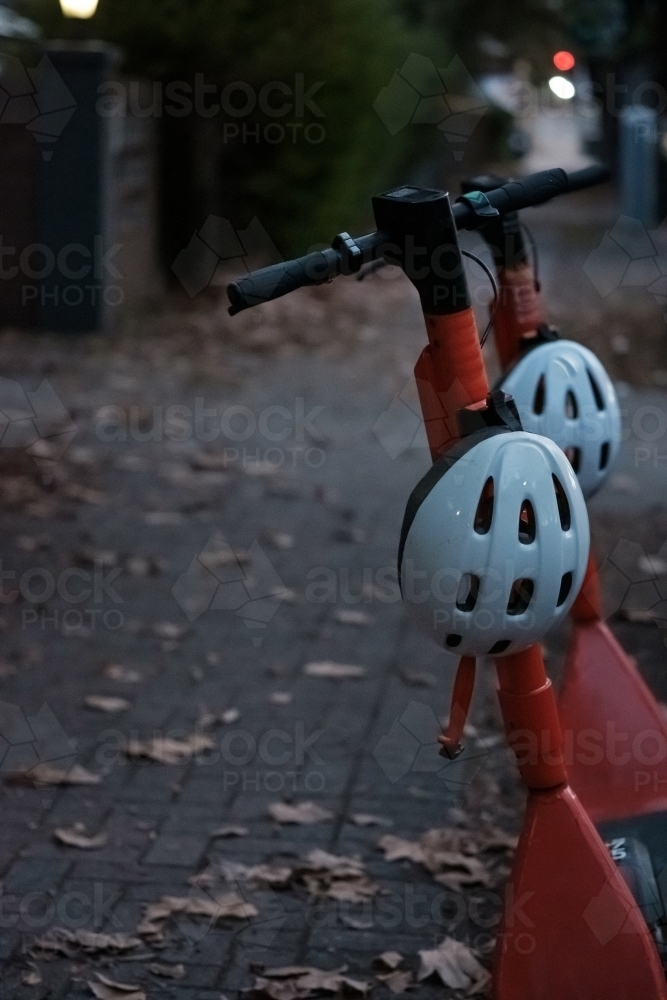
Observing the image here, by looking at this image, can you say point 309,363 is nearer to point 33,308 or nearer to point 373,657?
point 33,308

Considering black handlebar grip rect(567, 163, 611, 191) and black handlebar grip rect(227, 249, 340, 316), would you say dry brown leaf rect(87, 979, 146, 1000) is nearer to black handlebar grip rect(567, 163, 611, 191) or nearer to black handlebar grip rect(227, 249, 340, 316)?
black handlebar grip rect(227, 249, 340, 316)

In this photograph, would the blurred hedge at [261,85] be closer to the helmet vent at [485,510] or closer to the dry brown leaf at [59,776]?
the dry brown leaf at [59,776]

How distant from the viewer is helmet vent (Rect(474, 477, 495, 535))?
2.41m

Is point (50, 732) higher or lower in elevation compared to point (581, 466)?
lower

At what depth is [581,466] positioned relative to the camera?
319 centimetres

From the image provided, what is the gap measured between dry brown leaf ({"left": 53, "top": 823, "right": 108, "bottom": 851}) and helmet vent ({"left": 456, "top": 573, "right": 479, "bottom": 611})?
5.80 feet

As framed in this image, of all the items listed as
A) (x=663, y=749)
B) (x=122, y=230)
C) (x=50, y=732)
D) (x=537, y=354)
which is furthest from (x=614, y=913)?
(x=122, y=230)

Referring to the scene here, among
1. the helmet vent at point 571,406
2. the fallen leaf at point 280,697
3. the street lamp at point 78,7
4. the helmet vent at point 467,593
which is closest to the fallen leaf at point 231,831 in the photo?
the fallen leaf at point 280,697

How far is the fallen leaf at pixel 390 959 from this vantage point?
318 cm

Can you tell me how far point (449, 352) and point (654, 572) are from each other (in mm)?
3568

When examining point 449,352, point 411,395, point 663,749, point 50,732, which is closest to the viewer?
point 449,352

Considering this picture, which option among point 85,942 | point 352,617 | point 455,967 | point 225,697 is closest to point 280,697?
point 225,697

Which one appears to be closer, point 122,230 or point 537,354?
point 537,354

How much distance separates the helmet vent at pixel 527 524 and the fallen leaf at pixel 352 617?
9.89ft
